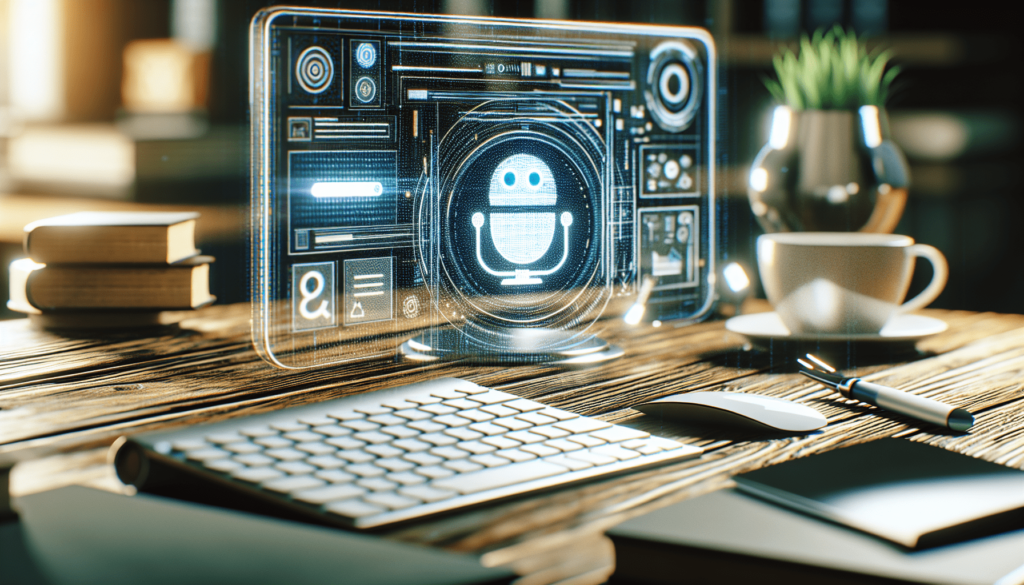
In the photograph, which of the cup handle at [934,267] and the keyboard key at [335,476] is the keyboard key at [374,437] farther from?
the cup handle at [934,267]

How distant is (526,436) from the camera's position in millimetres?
528

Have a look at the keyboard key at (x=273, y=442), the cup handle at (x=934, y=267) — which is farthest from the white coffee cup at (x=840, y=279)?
the keyboard key at (x=273, y=442)

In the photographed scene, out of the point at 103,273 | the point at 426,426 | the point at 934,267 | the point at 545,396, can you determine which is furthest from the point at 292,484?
the point at 934,267

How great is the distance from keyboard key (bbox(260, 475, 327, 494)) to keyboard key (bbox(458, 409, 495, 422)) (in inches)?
5.4

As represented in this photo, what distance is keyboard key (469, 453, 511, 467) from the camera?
0.48 metres

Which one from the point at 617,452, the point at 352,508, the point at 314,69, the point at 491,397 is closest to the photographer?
the point at 352,508

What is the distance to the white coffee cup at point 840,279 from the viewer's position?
865 mm

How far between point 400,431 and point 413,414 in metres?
0.04

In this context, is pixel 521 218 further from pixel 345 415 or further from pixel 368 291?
pixel 345 415

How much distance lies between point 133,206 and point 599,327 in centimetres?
158

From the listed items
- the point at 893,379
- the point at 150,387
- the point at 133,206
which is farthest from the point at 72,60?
the point at 893,379

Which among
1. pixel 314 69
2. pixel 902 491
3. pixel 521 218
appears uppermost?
pixel 314 69

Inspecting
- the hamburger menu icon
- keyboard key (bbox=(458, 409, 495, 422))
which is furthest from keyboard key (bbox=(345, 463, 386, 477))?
the hamburger menu icon

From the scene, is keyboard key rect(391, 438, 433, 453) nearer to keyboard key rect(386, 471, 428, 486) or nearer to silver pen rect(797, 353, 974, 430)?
keyboard key rect(386, 471, 428, 486)
